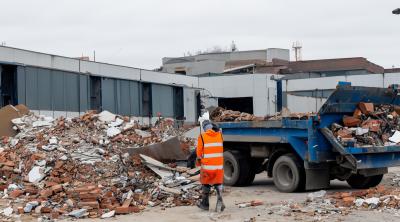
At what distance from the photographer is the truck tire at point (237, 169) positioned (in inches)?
583

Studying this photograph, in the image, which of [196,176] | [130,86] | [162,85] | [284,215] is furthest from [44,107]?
[284,215]

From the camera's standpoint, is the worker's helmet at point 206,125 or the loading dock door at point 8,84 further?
the loading dock door at point 8,84

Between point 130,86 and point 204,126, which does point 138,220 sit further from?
point 130,86

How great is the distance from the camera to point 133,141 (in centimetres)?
1457

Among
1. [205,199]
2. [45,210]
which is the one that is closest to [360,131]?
[205,199]

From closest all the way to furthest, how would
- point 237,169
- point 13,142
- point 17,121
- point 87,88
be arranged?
point 13,142
point 237,169
point 17,121
point 87,88

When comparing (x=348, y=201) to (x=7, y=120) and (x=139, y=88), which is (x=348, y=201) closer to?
(x=7, y=120)

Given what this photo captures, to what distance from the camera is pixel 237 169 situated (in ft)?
48.5

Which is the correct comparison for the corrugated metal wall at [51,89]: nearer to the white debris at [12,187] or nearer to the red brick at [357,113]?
the white debris at [12,187]

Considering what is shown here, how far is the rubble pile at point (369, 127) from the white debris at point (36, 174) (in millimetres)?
6301

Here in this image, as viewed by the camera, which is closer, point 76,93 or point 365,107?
point 365,107

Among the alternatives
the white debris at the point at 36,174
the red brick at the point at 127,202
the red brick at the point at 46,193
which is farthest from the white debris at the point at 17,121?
the red brick at the point at 127,202

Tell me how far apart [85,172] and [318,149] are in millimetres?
4993

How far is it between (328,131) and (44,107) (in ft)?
54.2
